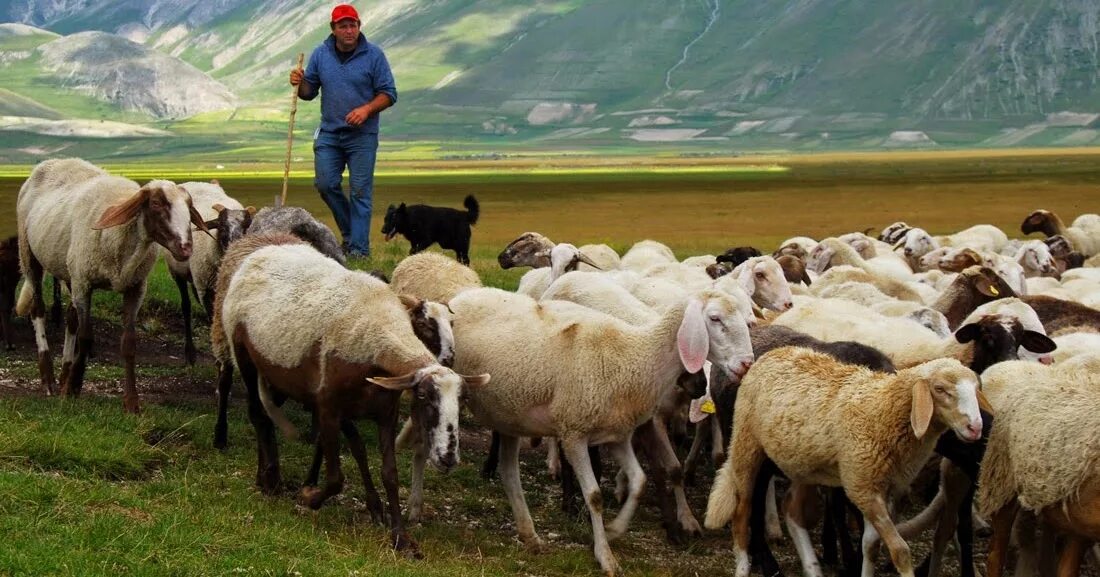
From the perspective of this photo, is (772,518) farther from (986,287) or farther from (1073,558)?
(986,287)

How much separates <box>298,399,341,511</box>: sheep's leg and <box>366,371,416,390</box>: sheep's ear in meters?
0.58

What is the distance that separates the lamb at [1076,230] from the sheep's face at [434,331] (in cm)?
1943

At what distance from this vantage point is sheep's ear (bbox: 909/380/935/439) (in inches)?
330

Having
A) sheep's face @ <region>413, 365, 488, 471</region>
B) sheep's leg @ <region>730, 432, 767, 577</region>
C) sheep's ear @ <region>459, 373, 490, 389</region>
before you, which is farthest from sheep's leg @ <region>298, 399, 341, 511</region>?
sheep's leg @ <region>730, 432, 767, 577</region>

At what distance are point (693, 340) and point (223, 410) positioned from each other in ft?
13.1

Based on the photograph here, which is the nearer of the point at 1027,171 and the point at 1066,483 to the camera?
the point at 1066,483

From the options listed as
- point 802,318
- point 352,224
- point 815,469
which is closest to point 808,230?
point 352,224

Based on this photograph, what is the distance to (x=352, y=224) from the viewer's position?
1905 cm

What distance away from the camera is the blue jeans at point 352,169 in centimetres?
1819

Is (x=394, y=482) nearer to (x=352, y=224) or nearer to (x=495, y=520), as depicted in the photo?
(x=495, y=520)

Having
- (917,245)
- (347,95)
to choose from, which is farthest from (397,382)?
(917,245)

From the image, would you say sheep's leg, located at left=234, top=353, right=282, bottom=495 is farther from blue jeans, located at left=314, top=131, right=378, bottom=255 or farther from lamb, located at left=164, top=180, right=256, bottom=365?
blue jeans, located at left=314, top=131, right=378, bottom=255

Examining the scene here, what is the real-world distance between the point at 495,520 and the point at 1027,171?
98.1 metres

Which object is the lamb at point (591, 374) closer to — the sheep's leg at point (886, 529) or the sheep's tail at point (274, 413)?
the sheep's tail at point (274, 413)
